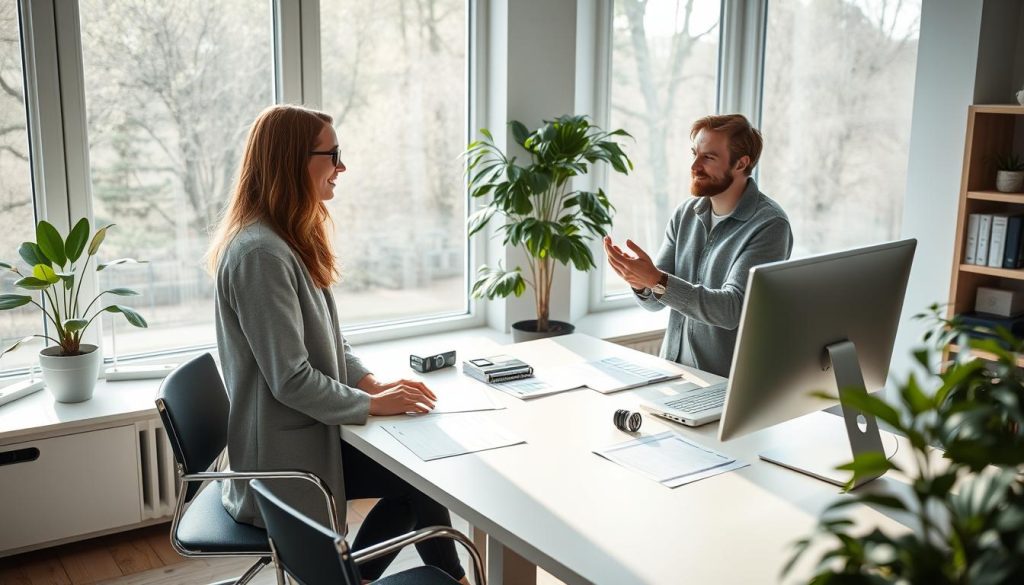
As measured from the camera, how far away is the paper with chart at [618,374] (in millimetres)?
2631

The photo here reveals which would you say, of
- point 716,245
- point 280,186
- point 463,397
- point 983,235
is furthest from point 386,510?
point 983,235

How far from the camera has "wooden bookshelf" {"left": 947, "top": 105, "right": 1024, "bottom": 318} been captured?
12.8 feet

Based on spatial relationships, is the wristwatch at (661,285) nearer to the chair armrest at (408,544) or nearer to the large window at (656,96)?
the chair armrest at (408,544)

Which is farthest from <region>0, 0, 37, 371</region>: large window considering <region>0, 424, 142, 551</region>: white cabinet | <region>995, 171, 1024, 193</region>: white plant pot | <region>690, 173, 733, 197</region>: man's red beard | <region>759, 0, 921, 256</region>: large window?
<region>995, 171, 1024, 193</region>: white plant pot

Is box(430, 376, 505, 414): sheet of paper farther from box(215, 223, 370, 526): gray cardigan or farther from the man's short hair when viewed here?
the man's short hair

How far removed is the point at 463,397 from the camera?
2535mm

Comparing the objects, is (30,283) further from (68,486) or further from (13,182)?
(68,486)

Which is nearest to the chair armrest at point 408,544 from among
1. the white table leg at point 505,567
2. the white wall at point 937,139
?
the white table leg at point 505,567

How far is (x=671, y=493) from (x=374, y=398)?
2.68ft

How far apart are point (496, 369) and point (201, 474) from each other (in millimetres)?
857

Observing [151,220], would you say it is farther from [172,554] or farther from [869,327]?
[869,327]

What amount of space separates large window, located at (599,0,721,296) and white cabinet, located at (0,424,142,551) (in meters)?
2.54

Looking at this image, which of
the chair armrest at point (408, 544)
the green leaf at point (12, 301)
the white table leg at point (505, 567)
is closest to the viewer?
the chair armrest at point (408, 544)

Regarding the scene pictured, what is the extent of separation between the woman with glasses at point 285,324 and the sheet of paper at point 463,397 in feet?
0.17
